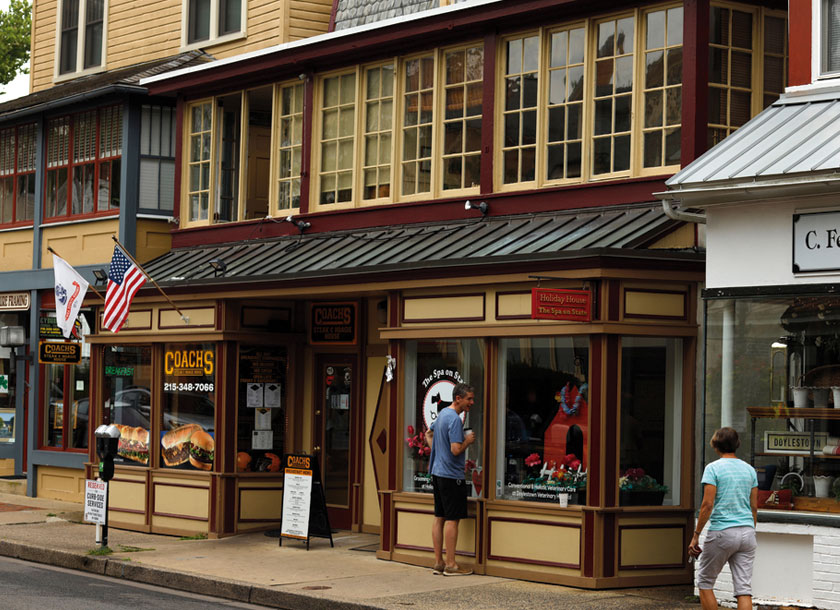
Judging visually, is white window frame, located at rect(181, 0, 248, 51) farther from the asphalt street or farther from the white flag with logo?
the asphalt street

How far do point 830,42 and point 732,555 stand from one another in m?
5.13

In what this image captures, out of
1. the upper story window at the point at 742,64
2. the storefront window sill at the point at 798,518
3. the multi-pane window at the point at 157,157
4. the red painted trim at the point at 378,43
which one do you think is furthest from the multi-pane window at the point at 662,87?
the multi-pane window at the point at 157,157

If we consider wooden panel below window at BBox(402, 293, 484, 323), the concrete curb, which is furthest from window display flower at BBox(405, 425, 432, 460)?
the concrete curb

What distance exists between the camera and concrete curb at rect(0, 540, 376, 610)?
11.6 metres

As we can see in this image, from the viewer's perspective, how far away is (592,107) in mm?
14016

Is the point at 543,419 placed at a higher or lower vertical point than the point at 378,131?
lower

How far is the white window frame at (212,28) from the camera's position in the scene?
19.9 m

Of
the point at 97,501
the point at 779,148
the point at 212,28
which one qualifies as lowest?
the point at 97,501

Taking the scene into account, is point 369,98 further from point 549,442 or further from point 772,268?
point 772,268

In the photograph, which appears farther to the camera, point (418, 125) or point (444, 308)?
point (418, 125)

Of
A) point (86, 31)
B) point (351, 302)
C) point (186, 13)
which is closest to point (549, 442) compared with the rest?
point (351, 302)

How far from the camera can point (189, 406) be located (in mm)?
16703

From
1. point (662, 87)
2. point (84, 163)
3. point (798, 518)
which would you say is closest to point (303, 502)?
point (798, 518)

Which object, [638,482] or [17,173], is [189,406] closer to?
[638,482]
